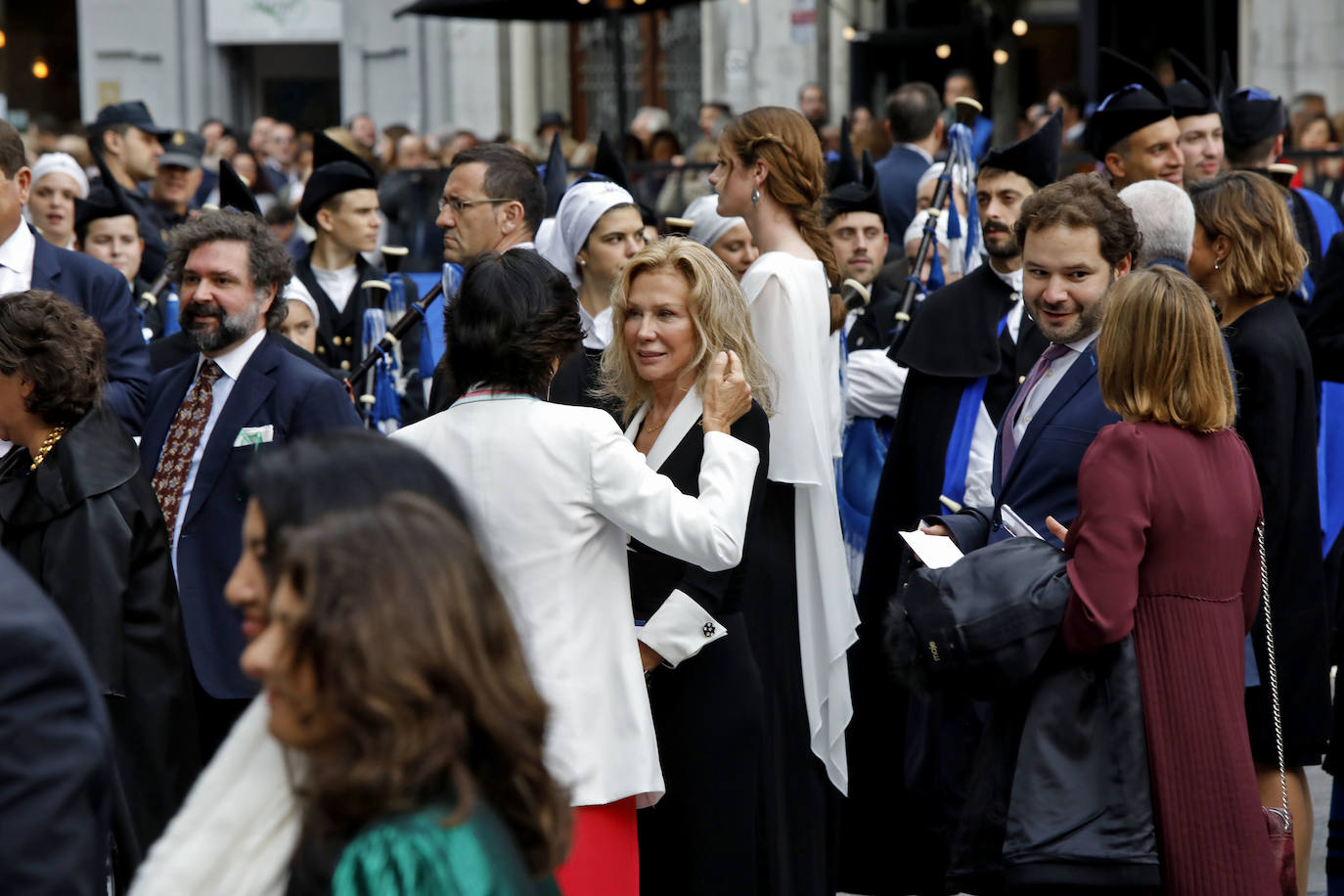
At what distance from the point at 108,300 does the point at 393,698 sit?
407 centimetres

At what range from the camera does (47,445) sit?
13.5 ft

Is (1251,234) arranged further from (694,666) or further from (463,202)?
(463,202)

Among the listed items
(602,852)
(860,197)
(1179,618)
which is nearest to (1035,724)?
(1179,618)

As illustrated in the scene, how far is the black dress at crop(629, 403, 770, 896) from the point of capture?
3973 millimetres

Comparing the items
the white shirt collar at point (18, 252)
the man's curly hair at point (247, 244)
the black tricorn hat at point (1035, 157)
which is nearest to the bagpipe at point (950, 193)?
the black tricorn hat at point (1035, 157)

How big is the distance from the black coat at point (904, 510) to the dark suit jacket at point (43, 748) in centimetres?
309

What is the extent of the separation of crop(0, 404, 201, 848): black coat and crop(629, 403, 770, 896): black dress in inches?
45.4

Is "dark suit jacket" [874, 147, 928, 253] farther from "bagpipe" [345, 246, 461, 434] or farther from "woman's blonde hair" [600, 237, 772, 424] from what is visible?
"woman's blonde hair" [600, 237, 772, 424]

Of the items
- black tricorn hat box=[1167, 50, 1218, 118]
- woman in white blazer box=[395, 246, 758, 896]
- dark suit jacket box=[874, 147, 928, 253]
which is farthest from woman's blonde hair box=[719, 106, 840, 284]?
dark suit jacket box=[874, 147, 928, 253]

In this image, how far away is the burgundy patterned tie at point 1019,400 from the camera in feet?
14.1

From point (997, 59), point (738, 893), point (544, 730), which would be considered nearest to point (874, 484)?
point (738, 893)

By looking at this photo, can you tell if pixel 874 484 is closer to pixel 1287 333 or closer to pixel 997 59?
pixel 1287 333

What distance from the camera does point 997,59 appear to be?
66.9 ft

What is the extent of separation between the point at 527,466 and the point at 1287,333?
2421 mm
